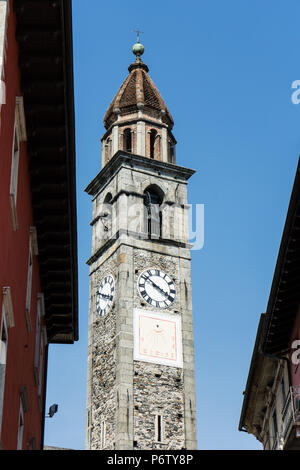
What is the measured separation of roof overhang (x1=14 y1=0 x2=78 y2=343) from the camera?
12.0 m

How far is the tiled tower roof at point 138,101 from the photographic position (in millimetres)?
50125

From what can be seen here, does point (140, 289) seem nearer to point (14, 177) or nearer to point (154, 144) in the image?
point (154, 144)

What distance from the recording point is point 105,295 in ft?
145

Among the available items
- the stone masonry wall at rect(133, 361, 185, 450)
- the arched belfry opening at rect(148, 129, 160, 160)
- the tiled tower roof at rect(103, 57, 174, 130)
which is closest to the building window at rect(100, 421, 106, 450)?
the stone masonry wall at rect(133, 361, 185, 450)

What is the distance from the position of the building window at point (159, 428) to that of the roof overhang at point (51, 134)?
21.4m

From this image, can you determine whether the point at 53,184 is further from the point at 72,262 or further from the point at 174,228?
the point at 174,228

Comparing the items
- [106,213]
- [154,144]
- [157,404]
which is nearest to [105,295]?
[106,213]

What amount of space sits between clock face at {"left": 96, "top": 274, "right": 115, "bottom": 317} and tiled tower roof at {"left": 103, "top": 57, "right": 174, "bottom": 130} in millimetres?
10633

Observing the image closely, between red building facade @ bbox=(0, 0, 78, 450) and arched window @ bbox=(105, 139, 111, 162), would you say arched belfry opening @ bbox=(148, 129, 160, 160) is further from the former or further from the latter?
red building facade @ bbox=(0, 0, 78, 450)

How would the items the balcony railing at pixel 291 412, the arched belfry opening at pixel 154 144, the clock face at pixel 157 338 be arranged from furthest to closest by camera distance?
the arched belfry opening at pixel 154 144
the clock face at pixel 157 338
the balcony railing at pixel 291 412

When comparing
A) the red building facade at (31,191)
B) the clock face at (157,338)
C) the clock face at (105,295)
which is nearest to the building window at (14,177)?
the red building facade at (31,191)

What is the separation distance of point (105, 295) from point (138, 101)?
12308 mm

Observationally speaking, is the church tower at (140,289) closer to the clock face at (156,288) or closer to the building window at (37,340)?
the clock face at (156,288)

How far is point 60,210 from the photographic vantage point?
15.6 meters
